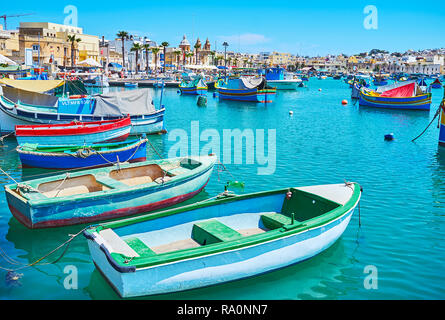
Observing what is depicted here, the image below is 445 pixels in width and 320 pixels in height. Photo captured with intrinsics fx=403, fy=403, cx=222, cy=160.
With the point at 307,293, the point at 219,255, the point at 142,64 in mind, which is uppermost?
the point at 142,64

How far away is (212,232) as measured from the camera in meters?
10.1

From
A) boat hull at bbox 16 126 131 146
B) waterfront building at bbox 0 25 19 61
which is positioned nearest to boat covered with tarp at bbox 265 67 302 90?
waterfront building at bbox 0 25 19 61

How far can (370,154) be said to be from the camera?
2484 cm

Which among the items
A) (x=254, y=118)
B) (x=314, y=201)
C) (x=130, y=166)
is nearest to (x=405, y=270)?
(x=314, y=201)

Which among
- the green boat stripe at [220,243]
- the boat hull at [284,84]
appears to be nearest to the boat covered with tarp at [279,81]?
the boat hull at [284,84]

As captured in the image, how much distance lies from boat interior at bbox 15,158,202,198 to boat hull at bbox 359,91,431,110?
4282 centimetres

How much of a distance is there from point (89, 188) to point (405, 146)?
22.4 meters

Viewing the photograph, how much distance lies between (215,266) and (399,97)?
1968 inches

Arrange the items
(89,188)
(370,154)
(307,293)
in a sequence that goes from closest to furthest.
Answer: (307,293), (89,188), (370,154)

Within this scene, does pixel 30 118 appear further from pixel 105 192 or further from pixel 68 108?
pixel 105 192

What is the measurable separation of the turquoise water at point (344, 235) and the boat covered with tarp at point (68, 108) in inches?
61.8
